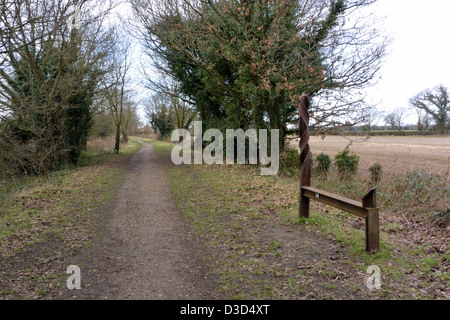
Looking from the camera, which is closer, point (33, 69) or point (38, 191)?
point (38, 191)

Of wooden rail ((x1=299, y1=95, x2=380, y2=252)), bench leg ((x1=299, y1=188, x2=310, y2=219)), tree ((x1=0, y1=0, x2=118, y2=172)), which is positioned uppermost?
tree ((x1=0, y1=0, x2=118, y2=172))

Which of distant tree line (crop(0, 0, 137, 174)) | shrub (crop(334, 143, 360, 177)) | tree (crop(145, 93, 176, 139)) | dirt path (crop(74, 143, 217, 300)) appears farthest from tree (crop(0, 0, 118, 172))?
→ tree (crop(145, 93, 176, 139))

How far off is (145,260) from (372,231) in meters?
3.83

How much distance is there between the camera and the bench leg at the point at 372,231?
482 cm

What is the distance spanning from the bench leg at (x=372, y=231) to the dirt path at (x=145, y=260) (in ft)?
8.50

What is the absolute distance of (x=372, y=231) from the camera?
489cm

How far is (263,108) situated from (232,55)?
2941mm

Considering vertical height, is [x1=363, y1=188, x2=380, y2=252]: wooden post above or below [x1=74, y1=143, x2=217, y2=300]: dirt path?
above

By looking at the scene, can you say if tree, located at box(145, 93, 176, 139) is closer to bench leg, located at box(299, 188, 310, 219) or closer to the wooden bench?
bench leg, located at box(299, 188, 310, 219)

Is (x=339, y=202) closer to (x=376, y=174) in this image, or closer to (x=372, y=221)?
(x=372, y=221)

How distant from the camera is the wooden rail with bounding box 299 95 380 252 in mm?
4836
